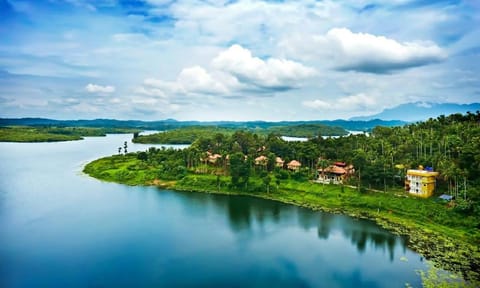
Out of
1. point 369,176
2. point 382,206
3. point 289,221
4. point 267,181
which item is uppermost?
point 369,176

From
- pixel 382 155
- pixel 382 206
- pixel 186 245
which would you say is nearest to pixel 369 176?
pixel 382 206

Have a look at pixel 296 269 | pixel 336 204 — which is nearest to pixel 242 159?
pixel 336 204

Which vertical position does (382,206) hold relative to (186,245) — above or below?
above

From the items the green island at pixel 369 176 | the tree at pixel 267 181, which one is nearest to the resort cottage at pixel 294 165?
the green island at pixel 369 176

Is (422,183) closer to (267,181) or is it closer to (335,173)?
(335,173)

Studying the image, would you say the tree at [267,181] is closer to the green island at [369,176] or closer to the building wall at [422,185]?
the green island at [369,176]
